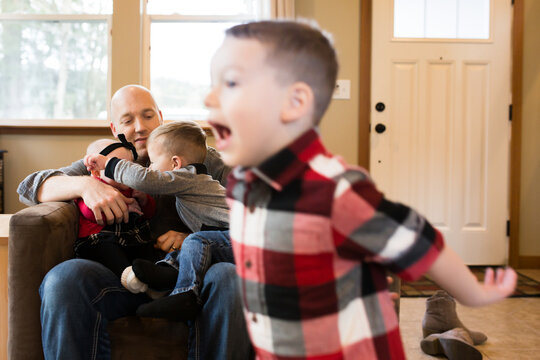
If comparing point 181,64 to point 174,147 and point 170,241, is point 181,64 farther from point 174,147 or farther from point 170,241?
point 170,241

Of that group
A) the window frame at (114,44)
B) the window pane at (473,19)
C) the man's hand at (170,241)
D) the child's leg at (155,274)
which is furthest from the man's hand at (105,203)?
the window pane at (473,19)

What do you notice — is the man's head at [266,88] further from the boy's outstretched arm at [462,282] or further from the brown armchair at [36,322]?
the brown armchair at [36,322]

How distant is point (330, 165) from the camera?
0.64m

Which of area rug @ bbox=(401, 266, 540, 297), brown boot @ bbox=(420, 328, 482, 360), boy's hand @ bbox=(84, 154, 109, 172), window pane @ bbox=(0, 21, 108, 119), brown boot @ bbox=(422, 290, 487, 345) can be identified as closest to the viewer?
boy's hand @ bbox=(84, 154, 109, 172)

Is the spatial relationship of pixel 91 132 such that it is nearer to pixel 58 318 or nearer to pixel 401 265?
pixel 58 318

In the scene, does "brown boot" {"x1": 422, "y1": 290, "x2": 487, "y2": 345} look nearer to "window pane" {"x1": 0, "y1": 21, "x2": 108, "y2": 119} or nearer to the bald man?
the bald man

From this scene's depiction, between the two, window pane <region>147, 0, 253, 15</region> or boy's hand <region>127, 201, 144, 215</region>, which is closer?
boy's hand <region>127, 201, 144, 215</region>

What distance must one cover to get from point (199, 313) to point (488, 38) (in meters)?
3.39

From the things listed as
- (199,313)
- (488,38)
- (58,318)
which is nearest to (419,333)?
(199,313)

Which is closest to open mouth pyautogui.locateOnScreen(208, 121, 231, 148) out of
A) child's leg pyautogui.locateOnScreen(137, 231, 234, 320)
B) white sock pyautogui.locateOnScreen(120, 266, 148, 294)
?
child's leg pyautogui.locateOnScreen(137, 231, 234, 320)

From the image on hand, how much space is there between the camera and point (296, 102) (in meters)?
0.64

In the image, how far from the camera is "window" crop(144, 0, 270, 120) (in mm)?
3822

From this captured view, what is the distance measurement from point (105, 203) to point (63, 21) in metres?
2.83

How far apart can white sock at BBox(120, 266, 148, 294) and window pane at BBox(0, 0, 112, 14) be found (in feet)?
9.81
